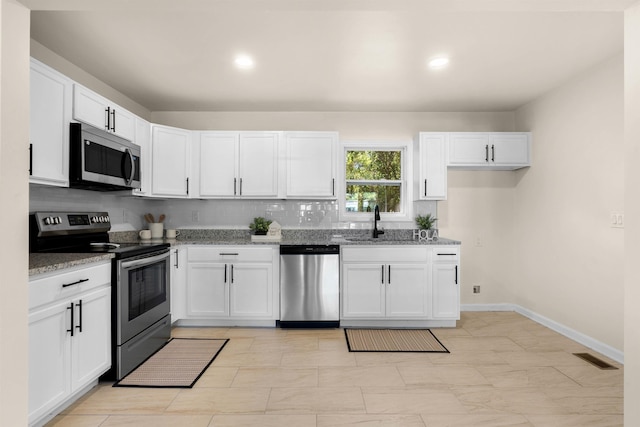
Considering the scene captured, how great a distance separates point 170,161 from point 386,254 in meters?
2.61

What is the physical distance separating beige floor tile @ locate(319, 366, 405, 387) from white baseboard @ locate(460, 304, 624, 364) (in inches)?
74.5

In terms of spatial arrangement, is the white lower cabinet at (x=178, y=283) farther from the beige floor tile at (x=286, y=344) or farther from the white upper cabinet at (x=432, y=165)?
the white upper cabinet at (x=432, y=165)

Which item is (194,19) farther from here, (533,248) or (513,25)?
(533,248)

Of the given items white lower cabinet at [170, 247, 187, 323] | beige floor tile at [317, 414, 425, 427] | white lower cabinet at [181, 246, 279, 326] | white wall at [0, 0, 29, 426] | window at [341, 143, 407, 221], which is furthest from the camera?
Result: window at [341, 143, 407, 221]

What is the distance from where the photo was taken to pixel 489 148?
13.6 ft

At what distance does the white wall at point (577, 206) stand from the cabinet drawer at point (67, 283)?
404 centimetres

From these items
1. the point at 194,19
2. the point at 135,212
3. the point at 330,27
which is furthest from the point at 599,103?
the point at 135,212

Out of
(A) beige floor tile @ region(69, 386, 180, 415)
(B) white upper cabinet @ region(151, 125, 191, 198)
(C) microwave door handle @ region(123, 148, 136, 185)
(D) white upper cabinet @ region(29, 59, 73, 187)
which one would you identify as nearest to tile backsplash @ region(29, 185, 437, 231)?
(B) white upper cabinet @ region(151, 125, 191, 198)

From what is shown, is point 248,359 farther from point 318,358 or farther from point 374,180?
point 374,180

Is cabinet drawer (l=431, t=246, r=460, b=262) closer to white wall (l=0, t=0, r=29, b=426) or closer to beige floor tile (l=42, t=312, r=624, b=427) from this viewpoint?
beige floor tile (l=42, t=312, r=624, b=427)

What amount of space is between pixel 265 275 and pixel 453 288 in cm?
204

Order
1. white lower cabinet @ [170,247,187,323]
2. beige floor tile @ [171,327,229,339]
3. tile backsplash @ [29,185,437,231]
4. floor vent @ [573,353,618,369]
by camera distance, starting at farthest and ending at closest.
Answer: tile backsplash @ [29,185,437,231] < white lower cabinet @ [170,247,187,323] < beige floor tile @ [171,327,229,339] < floor vent @ [573,353,618,369]

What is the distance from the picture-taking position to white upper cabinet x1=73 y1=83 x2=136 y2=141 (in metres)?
2.58

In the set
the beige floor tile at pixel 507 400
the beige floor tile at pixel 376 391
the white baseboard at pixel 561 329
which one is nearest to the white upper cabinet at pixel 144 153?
the beige floor tile at pixel 376 391
